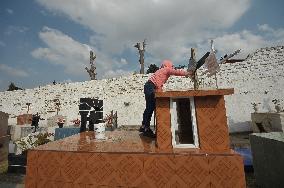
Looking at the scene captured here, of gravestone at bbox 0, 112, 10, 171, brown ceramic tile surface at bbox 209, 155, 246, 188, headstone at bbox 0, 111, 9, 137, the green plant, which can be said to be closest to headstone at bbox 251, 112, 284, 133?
brown ceramic tile surface at bbox 209, 155, 246, 188

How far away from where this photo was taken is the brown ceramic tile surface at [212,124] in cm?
452

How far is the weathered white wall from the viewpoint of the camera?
18.6 m

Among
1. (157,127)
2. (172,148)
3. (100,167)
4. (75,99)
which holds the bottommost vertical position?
(100,167)

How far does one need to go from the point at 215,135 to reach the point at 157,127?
1220mm

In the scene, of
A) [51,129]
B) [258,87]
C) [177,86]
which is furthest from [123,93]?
[258,87]

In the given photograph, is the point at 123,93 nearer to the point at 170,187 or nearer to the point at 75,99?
the point at 75,99

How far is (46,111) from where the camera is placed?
26.0 m

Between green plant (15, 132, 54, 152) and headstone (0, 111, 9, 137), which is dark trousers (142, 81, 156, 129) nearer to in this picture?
green plant (15, 132, 54, 152)

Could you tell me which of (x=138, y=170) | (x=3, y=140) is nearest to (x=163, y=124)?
(x=138, y=170)

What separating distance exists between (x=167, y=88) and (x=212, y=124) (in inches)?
712

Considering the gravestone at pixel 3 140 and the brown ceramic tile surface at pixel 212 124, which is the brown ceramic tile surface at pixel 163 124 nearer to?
the brown ceramic tile surface at pixel 212 124

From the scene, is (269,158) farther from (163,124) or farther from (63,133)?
→ (63,133)

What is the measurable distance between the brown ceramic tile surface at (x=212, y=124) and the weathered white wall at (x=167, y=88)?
13.2 m

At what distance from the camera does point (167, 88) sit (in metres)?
22.6
